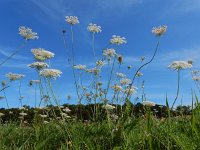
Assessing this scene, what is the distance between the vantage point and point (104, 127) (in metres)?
5.82

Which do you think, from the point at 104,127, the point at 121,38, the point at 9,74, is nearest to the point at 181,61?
the point at 104,127

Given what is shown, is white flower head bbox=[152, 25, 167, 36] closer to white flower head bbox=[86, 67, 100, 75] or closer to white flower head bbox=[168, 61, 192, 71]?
white flower head bbox=[168, 61, 192, 71]

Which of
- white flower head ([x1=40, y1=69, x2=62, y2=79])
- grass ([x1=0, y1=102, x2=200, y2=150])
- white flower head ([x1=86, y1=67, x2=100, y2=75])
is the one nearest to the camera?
grass ([x1=0, y1=102, x2=200, y2=150])

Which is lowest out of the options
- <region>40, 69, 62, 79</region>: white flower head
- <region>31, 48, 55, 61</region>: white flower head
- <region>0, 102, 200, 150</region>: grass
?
<region>0, 102, 200, 150</region>: grass

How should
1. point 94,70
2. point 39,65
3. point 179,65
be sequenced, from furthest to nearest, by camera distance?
1. point 94,70
2. point 39,65
3. point 179,65

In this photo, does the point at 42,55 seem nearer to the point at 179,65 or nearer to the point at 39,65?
the point at 39,65

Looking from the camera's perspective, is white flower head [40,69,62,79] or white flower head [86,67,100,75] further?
white flower head [86,67,100,75]

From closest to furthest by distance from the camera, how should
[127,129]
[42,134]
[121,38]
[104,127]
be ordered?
[127,129]
[104,127]
[42,134]
[121,38]

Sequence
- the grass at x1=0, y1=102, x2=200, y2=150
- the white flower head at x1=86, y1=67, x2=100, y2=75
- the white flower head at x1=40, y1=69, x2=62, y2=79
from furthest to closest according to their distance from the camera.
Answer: the white flower head at x1=86, y1=67, x2=100, y2=75 → the white flower head at x1=40, y1=69, x2=62, y2=79 → the grass at x1=0, y1=102, x2=200, y2=150

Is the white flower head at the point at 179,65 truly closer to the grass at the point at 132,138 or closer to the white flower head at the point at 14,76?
the grass at the point at 132,138

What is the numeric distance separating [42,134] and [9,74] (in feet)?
4.93

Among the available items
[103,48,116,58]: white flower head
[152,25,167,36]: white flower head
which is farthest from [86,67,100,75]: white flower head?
[152,25,167,36]: white flower head

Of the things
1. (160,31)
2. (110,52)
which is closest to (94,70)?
(110,52)

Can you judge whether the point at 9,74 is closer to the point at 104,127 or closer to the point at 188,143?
the point at 104,127
